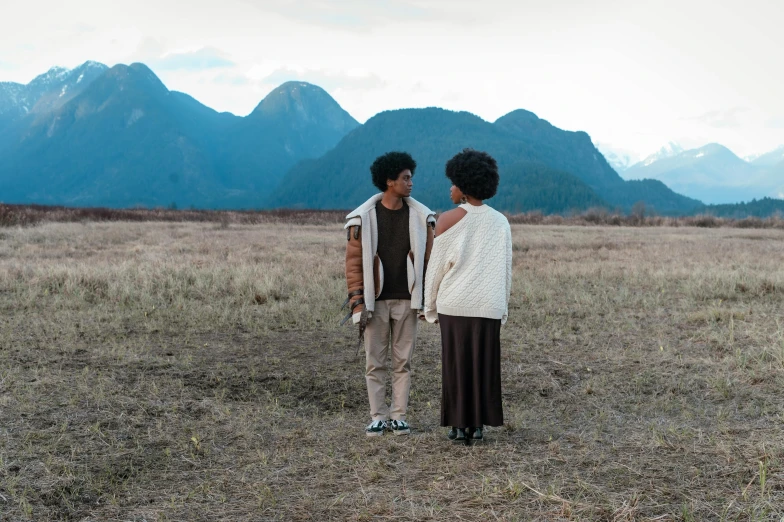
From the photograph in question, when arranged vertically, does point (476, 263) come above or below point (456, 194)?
below

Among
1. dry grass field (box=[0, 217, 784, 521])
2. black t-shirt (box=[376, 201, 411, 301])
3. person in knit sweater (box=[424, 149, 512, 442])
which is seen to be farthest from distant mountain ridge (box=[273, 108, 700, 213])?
person in knit sweater (box=[424, 149, 512, 442])

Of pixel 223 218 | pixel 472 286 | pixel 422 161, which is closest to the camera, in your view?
pixel 472 286

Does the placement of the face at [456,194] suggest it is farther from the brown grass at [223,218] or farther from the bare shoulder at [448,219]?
the brown grass at [223,218]

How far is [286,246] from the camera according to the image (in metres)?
20.9

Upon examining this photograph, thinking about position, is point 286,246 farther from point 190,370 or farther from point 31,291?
point 190,370

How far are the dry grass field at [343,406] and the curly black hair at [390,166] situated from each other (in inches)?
76.3

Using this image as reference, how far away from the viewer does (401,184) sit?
500 cm

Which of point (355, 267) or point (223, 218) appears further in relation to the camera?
point (223, 218)

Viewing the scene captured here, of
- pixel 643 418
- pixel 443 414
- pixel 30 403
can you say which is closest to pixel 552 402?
pixel 643 418

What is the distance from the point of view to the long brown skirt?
4.67 meters

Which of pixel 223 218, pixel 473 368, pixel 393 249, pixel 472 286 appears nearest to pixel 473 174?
pixel 472 286

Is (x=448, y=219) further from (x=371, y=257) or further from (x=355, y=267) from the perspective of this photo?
(x=355, y=267)

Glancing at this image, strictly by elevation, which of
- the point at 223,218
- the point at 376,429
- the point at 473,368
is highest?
the point at 223,218

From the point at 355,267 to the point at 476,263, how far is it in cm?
95
